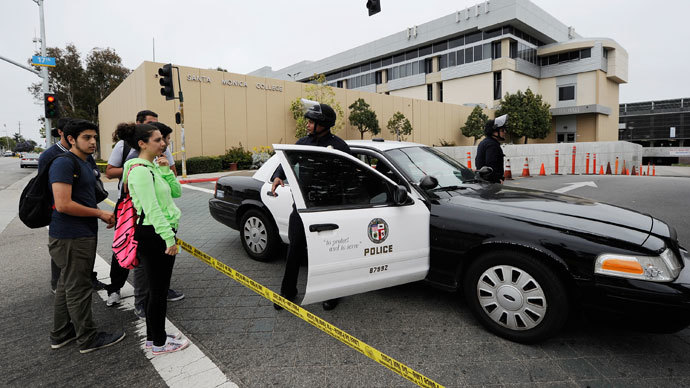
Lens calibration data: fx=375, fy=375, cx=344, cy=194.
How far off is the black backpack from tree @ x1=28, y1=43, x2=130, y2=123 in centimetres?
4616

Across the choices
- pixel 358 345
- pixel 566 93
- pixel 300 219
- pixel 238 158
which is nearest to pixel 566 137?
pixel 566 93

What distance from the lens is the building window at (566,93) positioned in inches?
1777

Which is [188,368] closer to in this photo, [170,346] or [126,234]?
[170,346]

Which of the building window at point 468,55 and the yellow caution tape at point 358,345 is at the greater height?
the building window at point 468,55

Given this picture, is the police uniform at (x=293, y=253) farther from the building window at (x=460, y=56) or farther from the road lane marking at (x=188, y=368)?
the building window at (x=460, y=56)

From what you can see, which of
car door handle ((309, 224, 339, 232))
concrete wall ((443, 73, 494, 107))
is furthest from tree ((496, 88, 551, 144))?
car door handle ((309, 224, 339, 232))

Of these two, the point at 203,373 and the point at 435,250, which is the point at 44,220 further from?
the point at 435,250

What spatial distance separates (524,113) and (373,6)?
35.0 metres

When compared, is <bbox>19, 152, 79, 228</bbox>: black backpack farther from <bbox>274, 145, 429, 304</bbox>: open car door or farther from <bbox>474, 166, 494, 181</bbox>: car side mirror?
<bbox>474, 166, 494, 181</bbox>: car side mirror

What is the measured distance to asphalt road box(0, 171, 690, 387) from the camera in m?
2.43

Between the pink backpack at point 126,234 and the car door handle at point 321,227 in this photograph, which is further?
the car door handle at point 321,227

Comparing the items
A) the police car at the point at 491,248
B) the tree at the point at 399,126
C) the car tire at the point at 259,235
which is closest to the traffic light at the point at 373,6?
the car tire at the point at 259,235

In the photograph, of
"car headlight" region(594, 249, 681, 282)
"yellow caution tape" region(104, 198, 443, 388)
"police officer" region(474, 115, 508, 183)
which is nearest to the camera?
"yellow caution tape" region(104, 198, 443, 388)

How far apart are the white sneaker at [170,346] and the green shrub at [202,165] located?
18.5m
